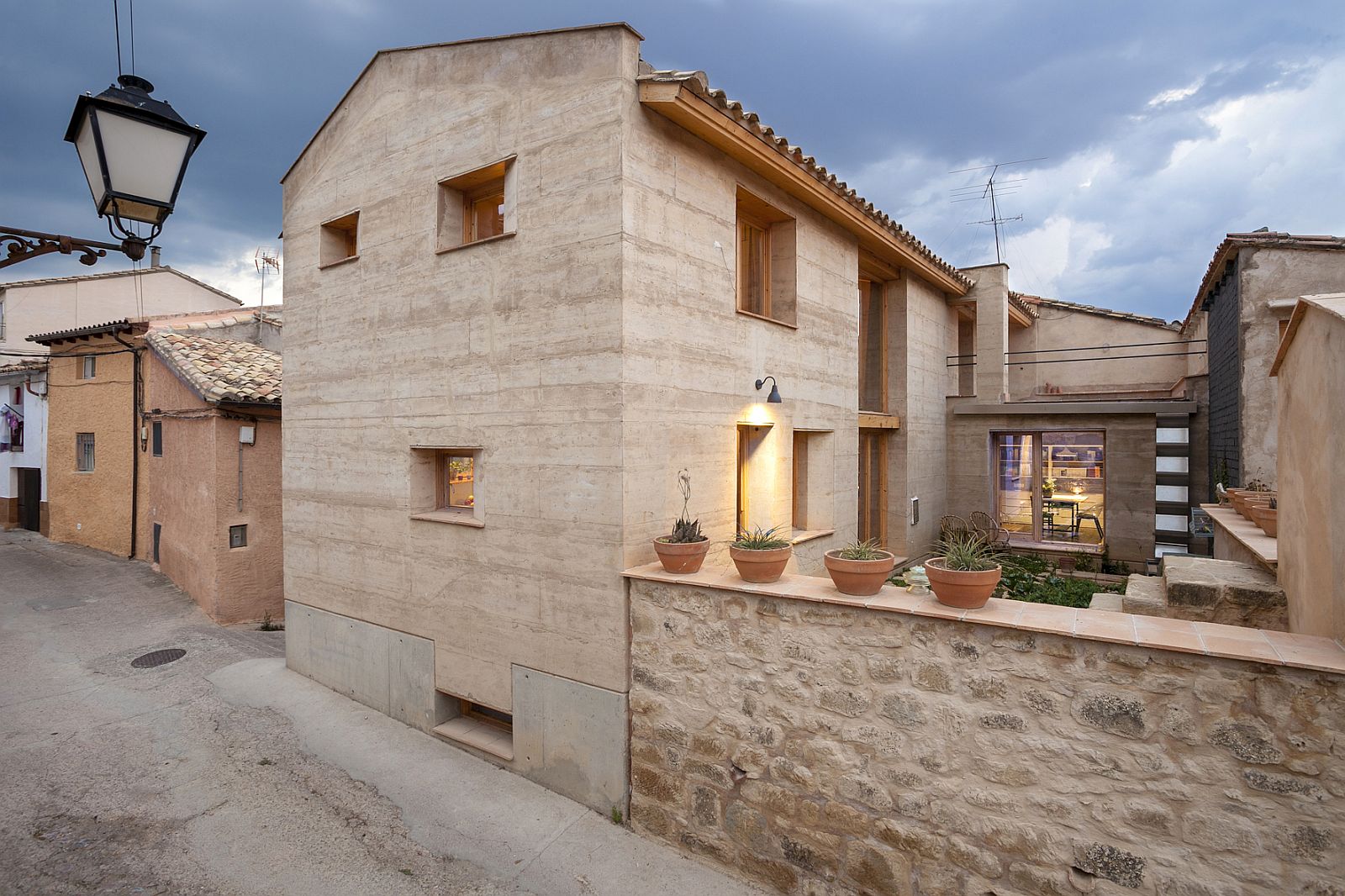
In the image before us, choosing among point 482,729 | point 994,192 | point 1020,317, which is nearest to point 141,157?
point 482,729

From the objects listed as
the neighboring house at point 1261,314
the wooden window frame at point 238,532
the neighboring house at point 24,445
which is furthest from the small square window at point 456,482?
the neighboring house at point 24,445

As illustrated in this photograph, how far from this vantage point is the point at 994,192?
15.3m

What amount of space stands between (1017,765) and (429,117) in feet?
24.9

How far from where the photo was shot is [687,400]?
18.9ft

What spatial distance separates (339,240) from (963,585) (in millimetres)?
8109

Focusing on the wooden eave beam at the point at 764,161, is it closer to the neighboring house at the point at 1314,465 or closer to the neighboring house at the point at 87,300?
the neighboring house at the point at 1314,465

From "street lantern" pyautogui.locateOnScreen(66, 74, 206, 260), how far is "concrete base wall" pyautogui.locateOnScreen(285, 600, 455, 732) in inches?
182

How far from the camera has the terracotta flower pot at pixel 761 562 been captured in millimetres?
4609

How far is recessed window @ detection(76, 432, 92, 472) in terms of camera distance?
15.9 m

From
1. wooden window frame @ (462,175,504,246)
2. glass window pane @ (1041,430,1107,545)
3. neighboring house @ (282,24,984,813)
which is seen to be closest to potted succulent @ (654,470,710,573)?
neighboring house @ (282,24,984,813)

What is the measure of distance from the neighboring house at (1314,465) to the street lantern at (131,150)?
5785 millimetres

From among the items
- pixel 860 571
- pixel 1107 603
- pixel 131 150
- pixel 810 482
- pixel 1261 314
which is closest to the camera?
pixel 131 150

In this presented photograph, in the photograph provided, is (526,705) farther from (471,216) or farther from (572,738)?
(471,216)

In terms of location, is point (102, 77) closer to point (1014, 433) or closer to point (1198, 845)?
point (1198, 845)
